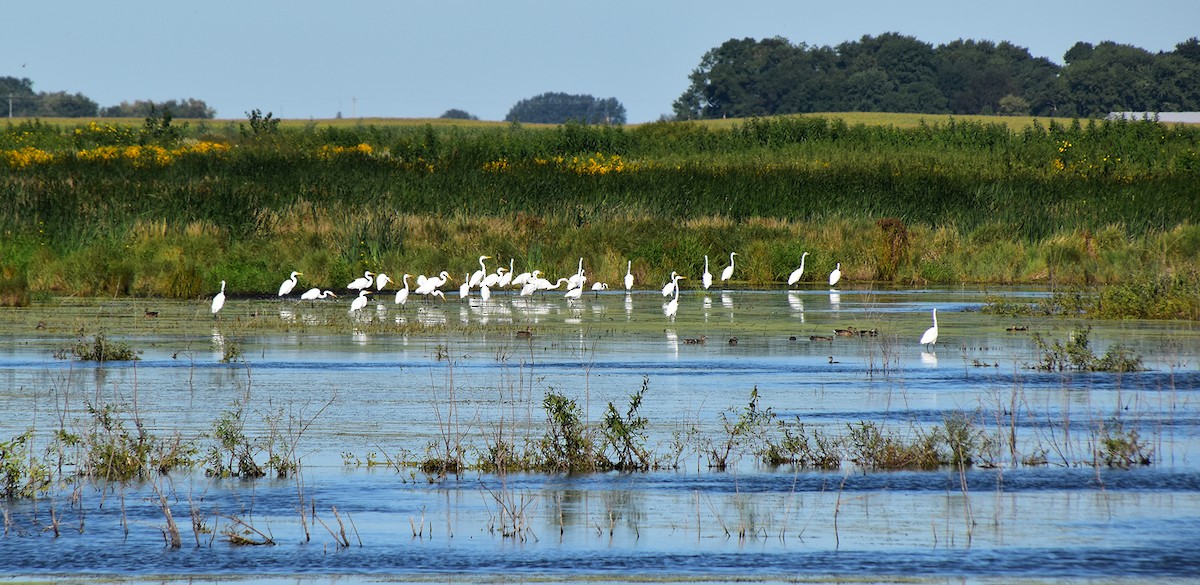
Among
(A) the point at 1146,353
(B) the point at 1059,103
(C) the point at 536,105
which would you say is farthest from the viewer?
(C) the point at 536,105

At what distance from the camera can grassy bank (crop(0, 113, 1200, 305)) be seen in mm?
→ 30203

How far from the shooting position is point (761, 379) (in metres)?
15.9

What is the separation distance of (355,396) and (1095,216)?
27.1 m

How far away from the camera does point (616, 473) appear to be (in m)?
10.7

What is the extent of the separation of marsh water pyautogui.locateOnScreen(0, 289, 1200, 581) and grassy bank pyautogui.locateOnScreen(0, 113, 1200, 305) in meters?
9.55

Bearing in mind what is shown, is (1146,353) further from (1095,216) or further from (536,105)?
(536,105)

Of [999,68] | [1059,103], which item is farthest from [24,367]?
[999,68]

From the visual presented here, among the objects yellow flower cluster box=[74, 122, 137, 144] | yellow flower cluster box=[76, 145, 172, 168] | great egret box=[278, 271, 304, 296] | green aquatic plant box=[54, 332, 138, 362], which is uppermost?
yellow flower cluster box=[74, 122, 137, 144]

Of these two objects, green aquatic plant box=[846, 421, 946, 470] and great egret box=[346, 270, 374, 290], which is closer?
green aquatic plant box=[846, 421, 946, 470]

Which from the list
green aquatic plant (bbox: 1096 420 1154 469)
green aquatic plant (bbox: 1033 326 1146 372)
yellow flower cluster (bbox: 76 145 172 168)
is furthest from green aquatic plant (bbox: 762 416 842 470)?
yellow flower cluster (bbox: 76 145 172 168)

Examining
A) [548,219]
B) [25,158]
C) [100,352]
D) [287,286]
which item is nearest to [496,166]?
[548,219]

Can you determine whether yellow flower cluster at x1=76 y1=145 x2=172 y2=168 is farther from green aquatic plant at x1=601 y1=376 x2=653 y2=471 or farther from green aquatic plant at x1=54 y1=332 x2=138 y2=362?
green aquatic plant at x1=601 y1=376 x2=653 y2=471

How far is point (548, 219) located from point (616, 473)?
24.8m

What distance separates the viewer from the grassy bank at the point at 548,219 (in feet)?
99.1
